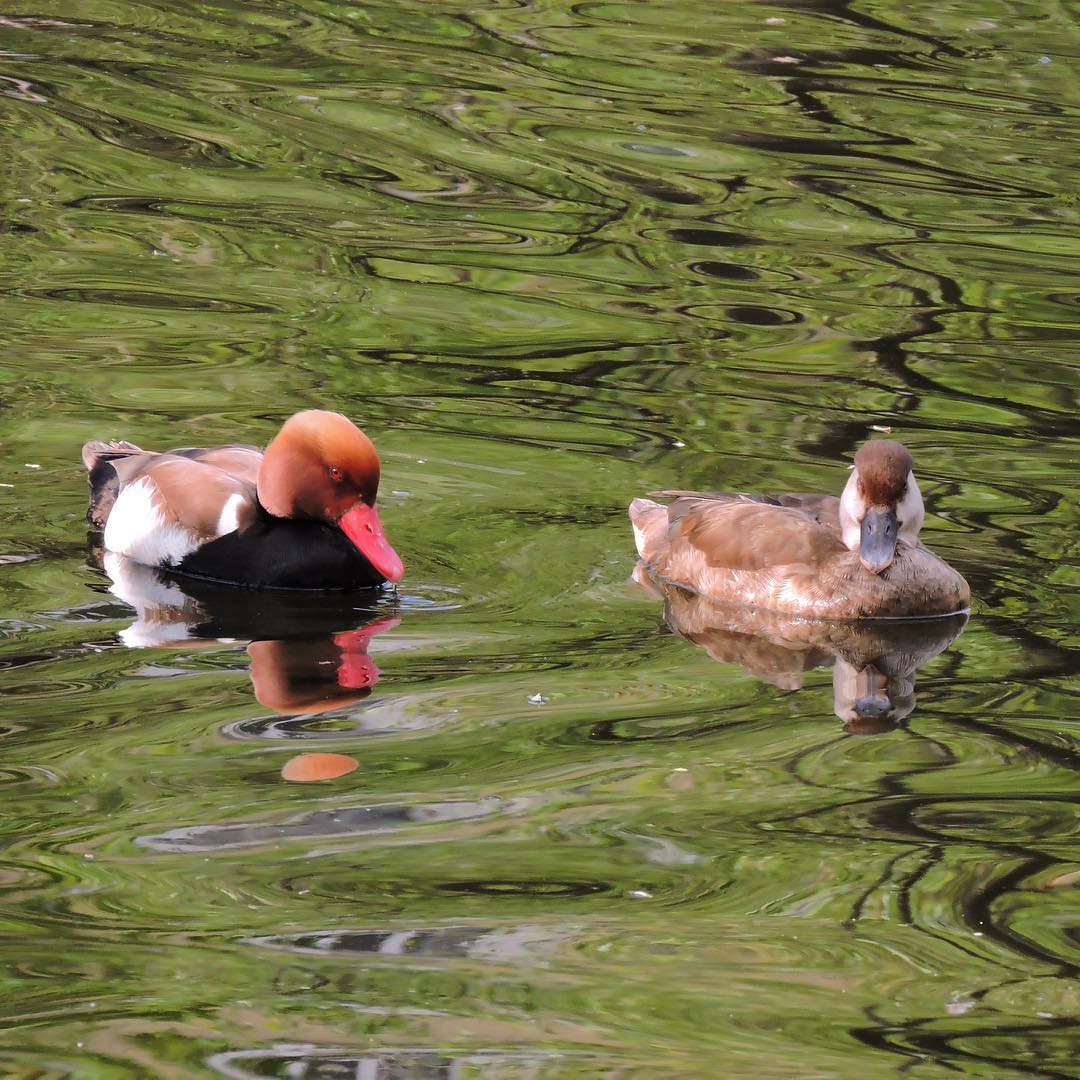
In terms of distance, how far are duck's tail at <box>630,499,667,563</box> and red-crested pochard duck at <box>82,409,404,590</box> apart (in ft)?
3.40

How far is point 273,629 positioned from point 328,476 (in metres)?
0.74

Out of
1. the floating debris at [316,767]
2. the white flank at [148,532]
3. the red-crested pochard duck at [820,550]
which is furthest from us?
the white flank at [148,532]

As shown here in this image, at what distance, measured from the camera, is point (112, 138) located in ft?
46.3

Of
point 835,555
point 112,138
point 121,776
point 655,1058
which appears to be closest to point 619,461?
point 835,555

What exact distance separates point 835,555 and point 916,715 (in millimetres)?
1381

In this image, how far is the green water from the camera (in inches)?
196

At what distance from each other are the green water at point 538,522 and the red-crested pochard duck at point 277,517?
0.23 metres

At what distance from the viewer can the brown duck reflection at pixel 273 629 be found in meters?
7.03

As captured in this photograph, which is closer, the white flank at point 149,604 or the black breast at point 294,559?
the white flank at point 149,604

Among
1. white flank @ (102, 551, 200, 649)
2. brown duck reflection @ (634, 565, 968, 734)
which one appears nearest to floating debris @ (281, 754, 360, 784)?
white flank @ (102, 551, 200, 649)

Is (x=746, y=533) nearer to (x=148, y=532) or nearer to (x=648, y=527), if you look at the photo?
(x=648, y=527)

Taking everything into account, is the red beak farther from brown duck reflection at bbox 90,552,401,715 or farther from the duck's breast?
the duck's breast

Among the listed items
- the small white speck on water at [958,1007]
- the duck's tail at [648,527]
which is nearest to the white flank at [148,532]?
the duck's tail at [648,527]

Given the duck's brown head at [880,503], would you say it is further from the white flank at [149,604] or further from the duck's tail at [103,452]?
the duck's tail at [103,452]
